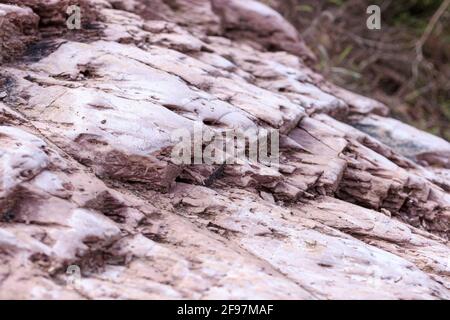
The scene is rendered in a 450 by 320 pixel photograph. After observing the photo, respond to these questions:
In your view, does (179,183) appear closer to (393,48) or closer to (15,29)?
(15,29)

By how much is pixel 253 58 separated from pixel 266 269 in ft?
6.88

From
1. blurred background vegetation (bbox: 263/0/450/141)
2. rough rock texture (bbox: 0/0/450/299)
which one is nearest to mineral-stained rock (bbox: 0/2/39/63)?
rough rock texture (bbox: 0/0/450/299)

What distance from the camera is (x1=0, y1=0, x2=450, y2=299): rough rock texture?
2.09m

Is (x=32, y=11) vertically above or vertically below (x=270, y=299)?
above

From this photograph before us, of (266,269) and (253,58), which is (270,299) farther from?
(253,58)

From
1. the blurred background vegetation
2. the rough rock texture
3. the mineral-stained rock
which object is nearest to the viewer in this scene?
the rough rock texture

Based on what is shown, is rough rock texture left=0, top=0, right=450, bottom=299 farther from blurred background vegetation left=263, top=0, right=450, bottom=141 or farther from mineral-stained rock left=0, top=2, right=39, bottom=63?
blurred background vegetation left=263, top=0, right=450, bottom=141

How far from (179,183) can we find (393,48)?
4452 mm

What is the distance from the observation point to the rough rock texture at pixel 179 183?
2092mm

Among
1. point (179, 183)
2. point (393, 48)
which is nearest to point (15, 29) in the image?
point (179, 183)

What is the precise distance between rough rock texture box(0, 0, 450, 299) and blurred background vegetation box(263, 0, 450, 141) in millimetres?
2125

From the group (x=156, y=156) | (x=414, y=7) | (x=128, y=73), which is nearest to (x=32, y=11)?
(x=128, y=73)

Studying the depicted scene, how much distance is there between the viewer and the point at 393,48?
6477 millimetres
